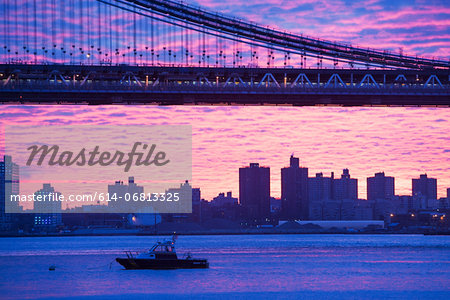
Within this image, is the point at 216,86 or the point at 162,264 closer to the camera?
the point at 162,264

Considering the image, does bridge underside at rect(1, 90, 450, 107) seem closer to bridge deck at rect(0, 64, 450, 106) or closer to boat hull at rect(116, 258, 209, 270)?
bridge deck at rect(0, 64, 450, 106)

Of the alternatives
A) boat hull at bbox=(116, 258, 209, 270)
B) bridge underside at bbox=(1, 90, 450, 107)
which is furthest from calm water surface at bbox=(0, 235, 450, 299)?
bridge underside at bbox=(1, 90, 450, 107)

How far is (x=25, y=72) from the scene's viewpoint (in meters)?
56.6

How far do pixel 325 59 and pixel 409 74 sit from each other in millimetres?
6292

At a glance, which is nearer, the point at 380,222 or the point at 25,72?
the point at 25,72

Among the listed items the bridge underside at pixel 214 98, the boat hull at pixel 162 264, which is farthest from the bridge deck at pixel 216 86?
the boat hull at pixel 162 264

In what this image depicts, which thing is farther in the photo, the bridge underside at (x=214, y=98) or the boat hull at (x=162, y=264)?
the bridge underside at (x=214, y=98)

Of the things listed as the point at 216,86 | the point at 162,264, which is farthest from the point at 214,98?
the point at 162,264

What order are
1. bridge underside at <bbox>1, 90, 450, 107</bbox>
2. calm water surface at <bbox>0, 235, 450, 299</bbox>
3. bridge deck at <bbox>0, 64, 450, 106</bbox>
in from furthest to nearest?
bridge underside at <bbox>1, 90, 450, 107</bbox> < bridge deck at <bbox>0, 64, 450, 106</bbox> < calm water surface at <bbox>0, 235, 450, 299</bbox>

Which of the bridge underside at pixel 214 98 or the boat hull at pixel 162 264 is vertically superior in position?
the bridge underside at pixel 214 98

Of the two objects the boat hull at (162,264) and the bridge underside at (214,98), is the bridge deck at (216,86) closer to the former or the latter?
the bridge underside at (214,98)

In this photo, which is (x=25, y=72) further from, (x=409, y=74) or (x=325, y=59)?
(x=409, y=74)

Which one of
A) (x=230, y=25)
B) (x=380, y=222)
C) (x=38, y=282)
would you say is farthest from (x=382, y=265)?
(x=380, y=222)

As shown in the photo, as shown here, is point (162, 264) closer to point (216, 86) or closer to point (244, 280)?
point (244, 280)
